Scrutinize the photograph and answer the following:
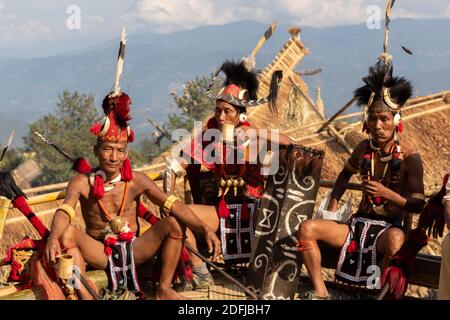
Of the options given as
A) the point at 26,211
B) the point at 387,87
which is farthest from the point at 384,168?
the point at 26,211

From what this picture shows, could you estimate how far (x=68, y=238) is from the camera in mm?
4191

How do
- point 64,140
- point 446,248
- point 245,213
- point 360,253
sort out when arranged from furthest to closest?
1. point 64,140
2. point 245,213
3. point 360,253
4. point 446,248

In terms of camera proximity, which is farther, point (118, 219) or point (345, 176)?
point (345, 176)

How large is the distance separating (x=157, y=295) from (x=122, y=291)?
0.25 metres

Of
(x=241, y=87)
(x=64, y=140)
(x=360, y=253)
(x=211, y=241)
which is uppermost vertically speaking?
(x=241, y=87)

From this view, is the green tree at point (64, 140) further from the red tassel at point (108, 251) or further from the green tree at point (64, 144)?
the red tassel at point (108, 251)

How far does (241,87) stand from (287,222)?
1187 mm

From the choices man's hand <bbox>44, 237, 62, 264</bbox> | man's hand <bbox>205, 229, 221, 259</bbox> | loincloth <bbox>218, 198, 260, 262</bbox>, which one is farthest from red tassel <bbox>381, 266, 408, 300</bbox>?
man's hand <bbox>44, 237, 62, 264</bbox>

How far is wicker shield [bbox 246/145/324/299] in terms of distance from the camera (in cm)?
445

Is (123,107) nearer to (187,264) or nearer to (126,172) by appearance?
(126,172)

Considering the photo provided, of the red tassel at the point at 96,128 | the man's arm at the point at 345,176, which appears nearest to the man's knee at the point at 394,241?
the man's arm at the point at 345,176

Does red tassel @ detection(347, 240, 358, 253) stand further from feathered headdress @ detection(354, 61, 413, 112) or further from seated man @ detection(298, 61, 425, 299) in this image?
feathered headdress @ detection(354, 61, 413, 112)

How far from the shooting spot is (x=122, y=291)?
443 cm
